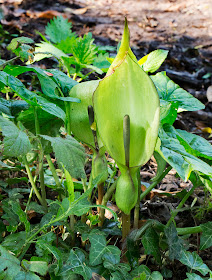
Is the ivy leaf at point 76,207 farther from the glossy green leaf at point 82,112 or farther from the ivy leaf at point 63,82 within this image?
the ivy leaf at point 63,82

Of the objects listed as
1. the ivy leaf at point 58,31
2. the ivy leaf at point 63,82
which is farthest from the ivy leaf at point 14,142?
the ivy leaf at point 58,31

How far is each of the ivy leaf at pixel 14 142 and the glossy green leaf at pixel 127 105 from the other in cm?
16

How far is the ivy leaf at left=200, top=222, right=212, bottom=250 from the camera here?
88cm

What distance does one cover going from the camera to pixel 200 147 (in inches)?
35.3

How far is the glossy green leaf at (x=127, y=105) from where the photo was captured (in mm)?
708

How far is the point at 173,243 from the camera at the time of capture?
829 mm

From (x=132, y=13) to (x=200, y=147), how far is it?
9.27ft

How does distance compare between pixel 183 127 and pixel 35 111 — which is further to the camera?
pixel 183 127

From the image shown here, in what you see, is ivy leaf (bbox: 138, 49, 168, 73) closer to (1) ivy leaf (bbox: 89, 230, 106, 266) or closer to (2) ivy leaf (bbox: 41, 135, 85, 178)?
(2) ivy leaf (bbox: 41, 135, 85, 178)

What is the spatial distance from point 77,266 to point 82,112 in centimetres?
36

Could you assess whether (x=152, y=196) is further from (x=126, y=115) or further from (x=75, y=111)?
(x=126, y=115)

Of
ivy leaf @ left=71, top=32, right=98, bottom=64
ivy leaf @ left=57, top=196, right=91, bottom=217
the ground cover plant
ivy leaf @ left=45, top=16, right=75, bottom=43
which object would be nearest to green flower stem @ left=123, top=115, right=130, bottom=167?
the ground cover plant

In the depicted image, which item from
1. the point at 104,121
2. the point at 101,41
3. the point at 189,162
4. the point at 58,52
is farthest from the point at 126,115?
the point at 101,41

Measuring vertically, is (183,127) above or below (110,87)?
below
